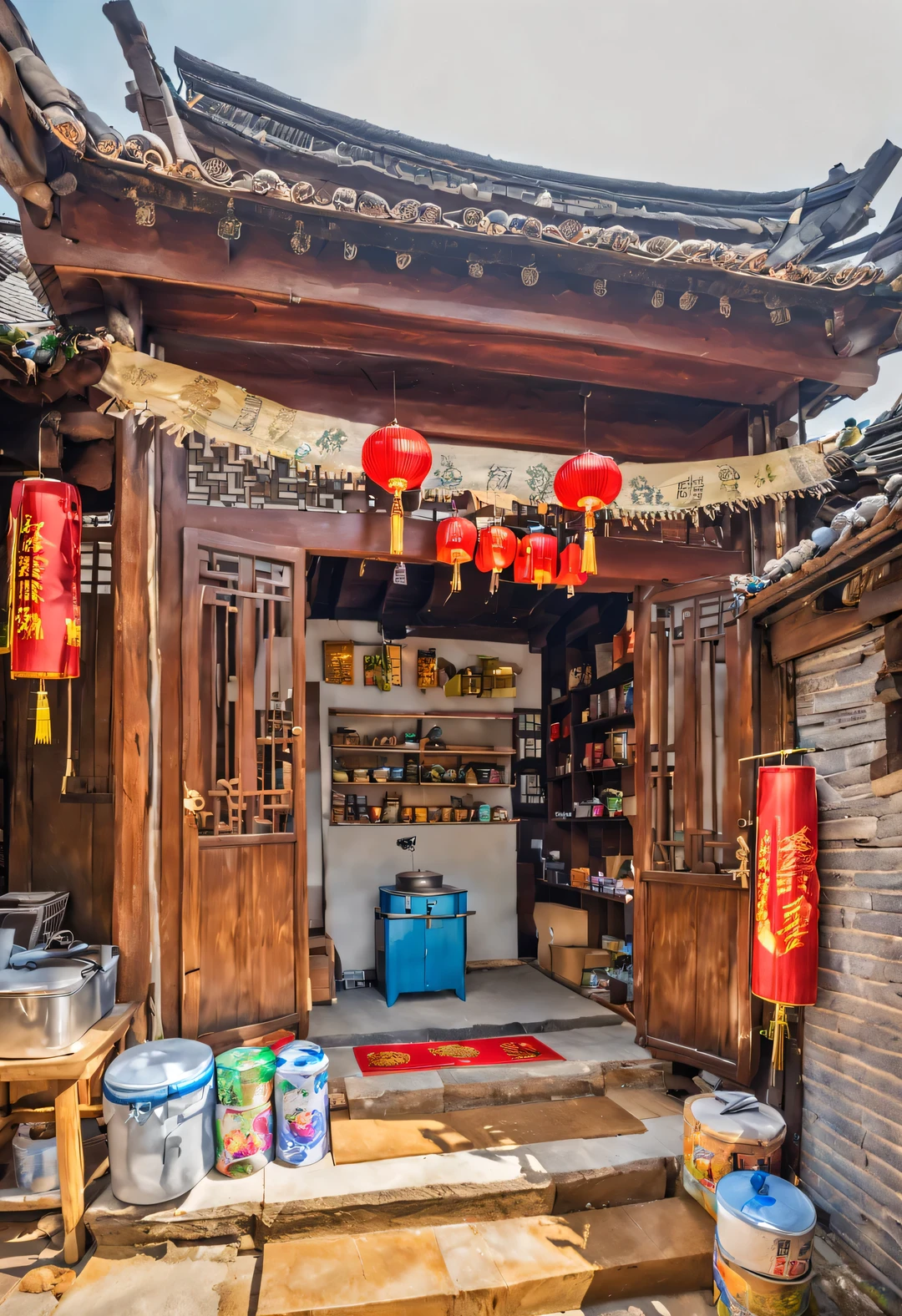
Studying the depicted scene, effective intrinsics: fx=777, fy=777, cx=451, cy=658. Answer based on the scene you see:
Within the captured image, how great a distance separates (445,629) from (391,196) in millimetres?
4262

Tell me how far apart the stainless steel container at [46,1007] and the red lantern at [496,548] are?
304 cm

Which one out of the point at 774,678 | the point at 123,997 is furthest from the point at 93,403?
the point at 774,678

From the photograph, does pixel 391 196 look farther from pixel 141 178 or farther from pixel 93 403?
pixel 93 403

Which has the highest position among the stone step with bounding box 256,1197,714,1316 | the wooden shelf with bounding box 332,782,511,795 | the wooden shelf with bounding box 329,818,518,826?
the wooden shelf with bounding box 332,782,511,795

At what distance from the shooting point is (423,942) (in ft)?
20.2

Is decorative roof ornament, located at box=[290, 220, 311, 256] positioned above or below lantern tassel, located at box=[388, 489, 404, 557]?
above

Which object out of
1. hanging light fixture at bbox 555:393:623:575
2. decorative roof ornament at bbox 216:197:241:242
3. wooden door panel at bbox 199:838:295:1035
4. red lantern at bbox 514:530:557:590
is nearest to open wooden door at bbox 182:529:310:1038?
wooden door panel at bbox 199:838:295:1035

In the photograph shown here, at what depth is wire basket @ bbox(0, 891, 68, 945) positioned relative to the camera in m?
3.81

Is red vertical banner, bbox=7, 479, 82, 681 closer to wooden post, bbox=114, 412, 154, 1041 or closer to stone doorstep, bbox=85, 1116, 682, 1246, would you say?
wooden post, bbox=114, 412, 154, 1041

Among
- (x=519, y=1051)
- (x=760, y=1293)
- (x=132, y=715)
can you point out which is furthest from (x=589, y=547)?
(x=760, y=1293)

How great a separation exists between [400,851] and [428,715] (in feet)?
4.34

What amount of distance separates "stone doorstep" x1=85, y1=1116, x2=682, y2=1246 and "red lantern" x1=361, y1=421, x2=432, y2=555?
10.6 ft

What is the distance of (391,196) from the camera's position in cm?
438

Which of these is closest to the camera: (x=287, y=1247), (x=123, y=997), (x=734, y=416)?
(x=287, y=1247)
